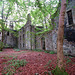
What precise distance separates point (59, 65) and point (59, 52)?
0.57 metres

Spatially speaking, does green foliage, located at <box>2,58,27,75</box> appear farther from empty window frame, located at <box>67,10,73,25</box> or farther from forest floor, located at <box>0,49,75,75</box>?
empty window frame, located at <box>67,10,73,25</box>

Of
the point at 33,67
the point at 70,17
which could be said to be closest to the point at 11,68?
the point at 33,67

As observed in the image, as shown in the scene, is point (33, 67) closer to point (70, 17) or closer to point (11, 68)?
point (11, 68)

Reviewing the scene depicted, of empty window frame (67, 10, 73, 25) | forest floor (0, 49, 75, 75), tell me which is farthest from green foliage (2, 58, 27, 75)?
empty window frame (67, 10, 73, 25)

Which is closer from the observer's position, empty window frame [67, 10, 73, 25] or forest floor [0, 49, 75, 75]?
forest floor [0, 49, 75, 75]

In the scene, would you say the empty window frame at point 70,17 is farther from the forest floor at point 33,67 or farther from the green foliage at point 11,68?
the green foliage at point 11,68

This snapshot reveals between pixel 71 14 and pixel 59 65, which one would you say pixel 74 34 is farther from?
pixel 59 65

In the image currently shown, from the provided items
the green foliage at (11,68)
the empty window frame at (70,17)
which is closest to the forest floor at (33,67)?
the green foliage at (11,68)

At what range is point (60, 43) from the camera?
9.54 feet

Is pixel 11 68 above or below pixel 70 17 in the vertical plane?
below

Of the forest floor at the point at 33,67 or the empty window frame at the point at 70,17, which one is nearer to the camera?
the forest floor at the point at 33,67

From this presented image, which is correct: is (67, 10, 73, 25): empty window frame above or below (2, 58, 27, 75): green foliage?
above

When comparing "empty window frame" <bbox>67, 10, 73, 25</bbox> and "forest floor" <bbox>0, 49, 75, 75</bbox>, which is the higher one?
"empty window frame" <bbox>67, 10, 73, 25</bbox>

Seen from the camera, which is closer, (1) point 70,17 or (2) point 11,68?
(2) point 11,68
